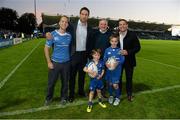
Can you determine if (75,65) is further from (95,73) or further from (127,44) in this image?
(127,44)

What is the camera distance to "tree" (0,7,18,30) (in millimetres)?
123938

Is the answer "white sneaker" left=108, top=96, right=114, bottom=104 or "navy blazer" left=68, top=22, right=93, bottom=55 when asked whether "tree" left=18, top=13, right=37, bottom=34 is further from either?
"white sneaker" left=108, top=96, right=114, bottom=104

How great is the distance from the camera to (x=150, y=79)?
12.3 metres

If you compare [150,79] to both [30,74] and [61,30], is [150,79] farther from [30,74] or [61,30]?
[61,30]

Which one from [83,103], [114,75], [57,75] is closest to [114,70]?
[114,75]

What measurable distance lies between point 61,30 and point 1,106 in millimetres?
2137

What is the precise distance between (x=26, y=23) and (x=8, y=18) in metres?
12.9

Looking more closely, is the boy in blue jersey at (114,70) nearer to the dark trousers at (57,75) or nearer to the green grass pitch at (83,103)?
the green grass pitch at (83,103)

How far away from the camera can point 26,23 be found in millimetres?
137875

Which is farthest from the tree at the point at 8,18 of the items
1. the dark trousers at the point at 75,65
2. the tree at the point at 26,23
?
the dark trousers at the point at 75,65

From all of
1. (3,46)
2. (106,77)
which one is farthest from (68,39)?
(3,46)

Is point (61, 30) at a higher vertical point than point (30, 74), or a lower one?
higher

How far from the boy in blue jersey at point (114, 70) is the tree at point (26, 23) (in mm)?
127898

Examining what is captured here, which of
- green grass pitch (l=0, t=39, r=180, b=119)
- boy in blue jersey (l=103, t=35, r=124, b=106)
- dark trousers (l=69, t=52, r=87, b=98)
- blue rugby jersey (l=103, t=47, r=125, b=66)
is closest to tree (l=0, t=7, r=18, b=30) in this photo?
green grass pitch (l=0, t=39, r=180, b=119)
